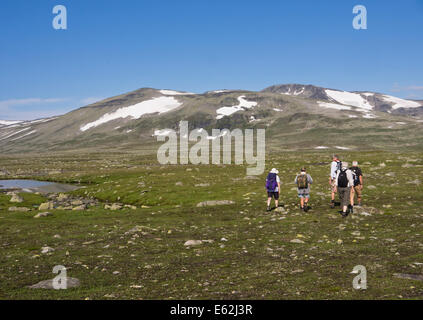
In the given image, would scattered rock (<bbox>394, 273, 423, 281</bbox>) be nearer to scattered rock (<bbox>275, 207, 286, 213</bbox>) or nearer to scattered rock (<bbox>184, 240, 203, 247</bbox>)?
scattered rock (<bbox>184, 240, 203, 247</bbox>)

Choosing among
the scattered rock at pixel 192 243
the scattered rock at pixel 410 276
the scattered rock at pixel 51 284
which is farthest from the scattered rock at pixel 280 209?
the scattered rock at pixel 51 284

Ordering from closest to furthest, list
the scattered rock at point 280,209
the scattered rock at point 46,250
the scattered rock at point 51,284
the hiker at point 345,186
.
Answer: the scattered rock at point 51,284, the scattered rock at point 46,250, the hiker at point 345,186, the scattered rock at point 280,209

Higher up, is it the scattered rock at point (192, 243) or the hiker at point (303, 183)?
the hiker at point (303, 183)

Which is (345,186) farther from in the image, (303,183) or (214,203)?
(214,203)

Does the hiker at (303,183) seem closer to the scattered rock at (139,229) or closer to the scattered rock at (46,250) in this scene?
the scattered rock at (139,229)

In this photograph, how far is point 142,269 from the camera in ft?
49.0

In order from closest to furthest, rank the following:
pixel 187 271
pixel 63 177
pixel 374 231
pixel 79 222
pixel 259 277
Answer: pixel 259 277
pixel 187 271
pixel 374 231
pixel 79 222
pixel 63 177

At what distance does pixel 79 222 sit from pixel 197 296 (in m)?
19.5

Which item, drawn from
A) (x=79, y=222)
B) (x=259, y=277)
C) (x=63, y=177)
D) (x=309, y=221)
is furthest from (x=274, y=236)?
(x=63, y=177)

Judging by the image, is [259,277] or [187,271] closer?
[259,277]

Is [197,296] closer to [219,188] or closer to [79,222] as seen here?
[79,222]

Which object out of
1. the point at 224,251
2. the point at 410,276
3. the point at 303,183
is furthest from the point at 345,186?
the point at 410,276
